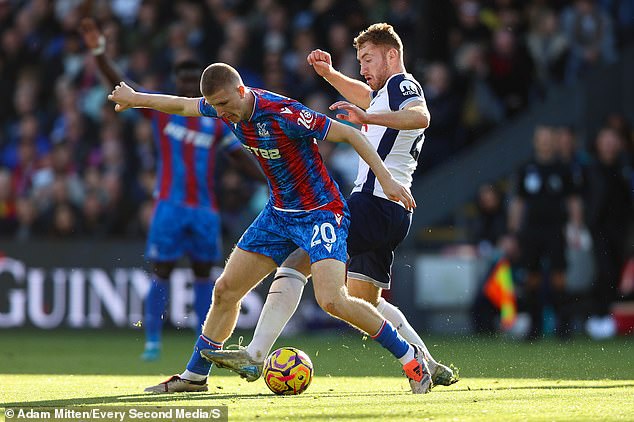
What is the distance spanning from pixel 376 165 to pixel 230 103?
34.2 inches

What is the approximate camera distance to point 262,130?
7141 mm

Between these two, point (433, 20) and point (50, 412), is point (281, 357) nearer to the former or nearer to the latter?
point (50, 412)

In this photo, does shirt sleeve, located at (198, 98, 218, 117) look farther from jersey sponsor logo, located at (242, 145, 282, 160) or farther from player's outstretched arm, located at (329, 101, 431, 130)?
player's outstretched arm, located at (329, 101, 431, 130)

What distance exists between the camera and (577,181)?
13.2 m

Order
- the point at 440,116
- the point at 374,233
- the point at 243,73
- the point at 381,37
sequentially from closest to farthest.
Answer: the point at 374,233 → the point at 381,37 → the point at 440,116 → the point at 243,73

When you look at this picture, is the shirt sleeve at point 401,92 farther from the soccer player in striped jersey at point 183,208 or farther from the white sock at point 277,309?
the soccer player in striped jersey at point 183,208

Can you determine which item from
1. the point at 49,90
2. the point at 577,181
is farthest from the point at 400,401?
the point at 49,90

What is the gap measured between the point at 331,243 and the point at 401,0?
963cm

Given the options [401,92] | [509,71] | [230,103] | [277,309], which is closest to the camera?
[230,103]

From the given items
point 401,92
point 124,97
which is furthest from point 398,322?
point 124,97

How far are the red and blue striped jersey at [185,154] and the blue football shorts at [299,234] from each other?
342 cm

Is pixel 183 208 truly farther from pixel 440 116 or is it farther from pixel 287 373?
pixel 440 116

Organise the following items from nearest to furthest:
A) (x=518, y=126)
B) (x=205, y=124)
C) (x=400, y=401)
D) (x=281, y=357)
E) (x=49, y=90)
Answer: (x=400, y=401) → (x=281, y=357) → (x=205, y=124) → (x=518, y=126) → (x=49, y=90)

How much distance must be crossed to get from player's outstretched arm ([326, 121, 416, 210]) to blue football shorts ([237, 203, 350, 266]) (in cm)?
49
